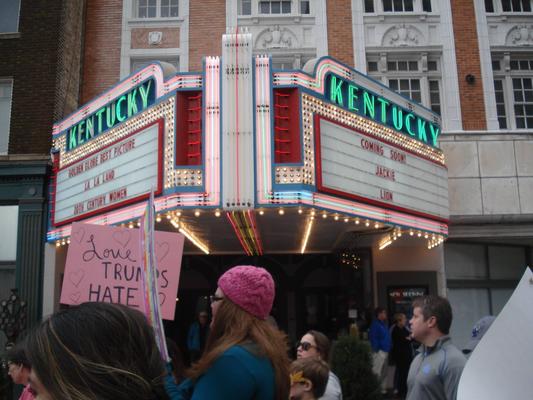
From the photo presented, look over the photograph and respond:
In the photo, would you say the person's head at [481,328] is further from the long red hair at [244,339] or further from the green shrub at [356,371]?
the green shrub at [356,371]

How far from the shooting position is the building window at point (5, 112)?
14.3 m

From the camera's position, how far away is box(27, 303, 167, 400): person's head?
5.09ft

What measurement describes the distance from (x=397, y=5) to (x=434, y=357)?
42.9ft

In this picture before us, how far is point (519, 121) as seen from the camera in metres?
15.3

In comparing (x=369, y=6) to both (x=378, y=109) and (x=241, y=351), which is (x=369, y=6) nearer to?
(x=378, y=109)

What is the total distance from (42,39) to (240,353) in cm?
1388

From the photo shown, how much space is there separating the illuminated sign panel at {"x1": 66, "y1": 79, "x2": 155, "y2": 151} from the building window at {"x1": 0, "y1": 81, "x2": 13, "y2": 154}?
2933mm

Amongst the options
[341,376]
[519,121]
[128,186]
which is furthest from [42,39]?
[519,121]

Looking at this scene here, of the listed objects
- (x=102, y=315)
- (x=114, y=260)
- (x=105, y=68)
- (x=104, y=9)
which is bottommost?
(x=102, y=315)

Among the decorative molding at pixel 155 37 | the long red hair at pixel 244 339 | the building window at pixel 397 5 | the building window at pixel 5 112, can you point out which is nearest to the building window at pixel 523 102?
the building window at pixel 397 5

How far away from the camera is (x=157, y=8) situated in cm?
1535

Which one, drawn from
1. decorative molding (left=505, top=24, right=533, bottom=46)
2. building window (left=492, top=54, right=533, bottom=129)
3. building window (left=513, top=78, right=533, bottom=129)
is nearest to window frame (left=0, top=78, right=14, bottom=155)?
building window (left=492, top=54, right=533, bottom=129)

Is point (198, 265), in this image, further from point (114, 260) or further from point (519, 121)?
point (114, 260)

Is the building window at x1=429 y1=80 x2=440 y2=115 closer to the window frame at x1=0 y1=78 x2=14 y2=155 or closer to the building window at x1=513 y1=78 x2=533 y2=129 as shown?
the building window at x1=513 y1=78 x2=533 y2=129
